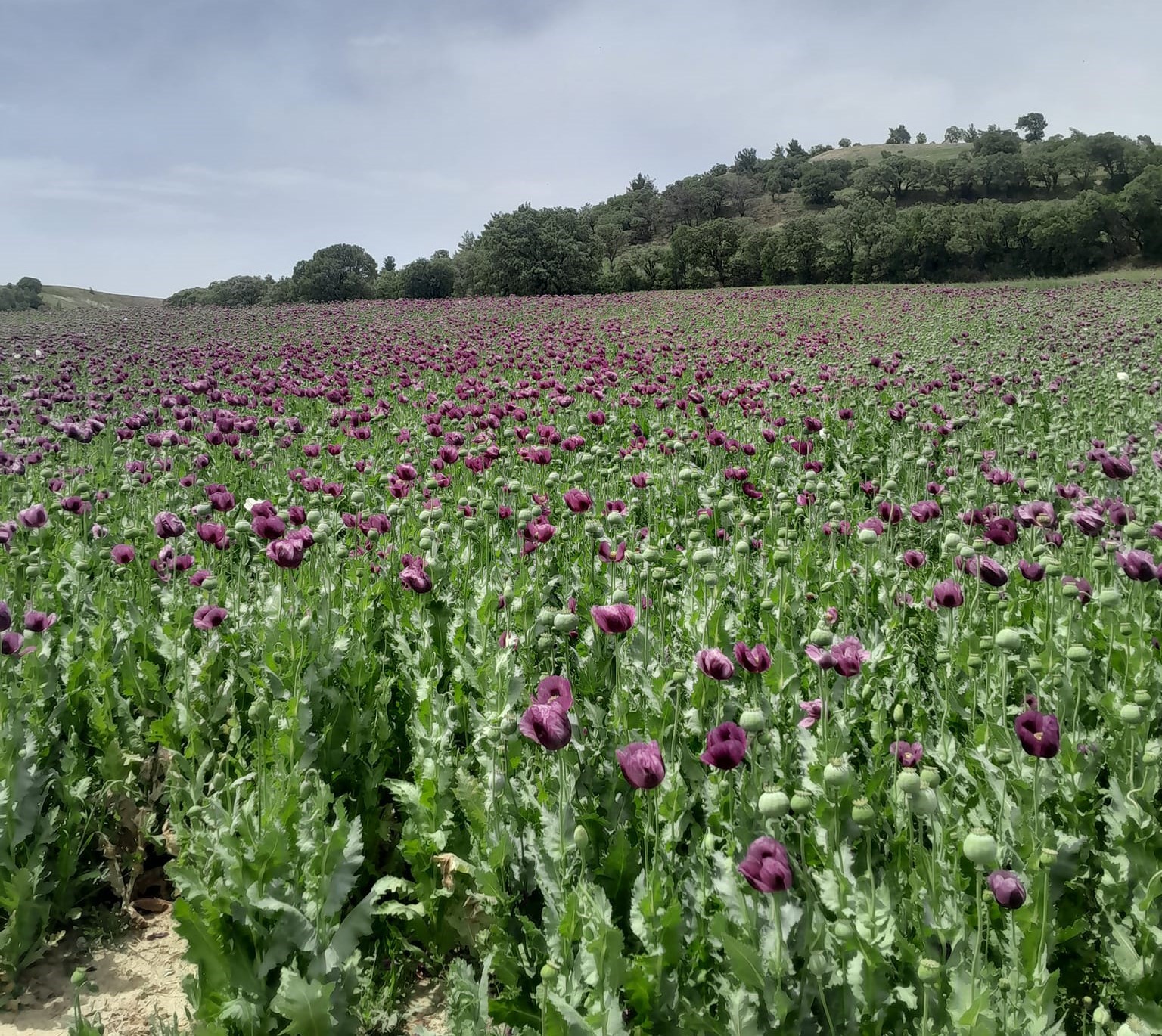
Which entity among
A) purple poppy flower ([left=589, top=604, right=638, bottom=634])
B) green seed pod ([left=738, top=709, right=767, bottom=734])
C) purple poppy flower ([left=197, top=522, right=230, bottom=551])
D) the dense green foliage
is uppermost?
the dense green foliage

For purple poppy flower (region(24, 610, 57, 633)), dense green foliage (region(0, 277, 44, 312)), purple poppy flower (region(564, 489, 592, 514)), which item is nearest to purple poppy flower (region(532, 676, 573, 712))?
purple poppy flower (region(564, 489, 592, 514))

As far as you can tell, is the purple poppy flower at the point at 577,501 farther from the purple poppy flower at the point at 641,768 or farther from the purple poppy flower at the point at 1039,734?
the purple poppy flower at the point at 1039,734

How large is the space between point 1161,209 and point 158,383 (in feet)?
189

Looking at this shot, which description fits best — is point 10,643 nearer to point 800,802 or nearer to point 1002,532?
point 800,802

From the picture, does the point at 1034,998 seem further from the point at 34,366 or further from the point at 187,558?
the point at 34,366

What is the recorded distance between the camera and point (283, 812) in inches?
101

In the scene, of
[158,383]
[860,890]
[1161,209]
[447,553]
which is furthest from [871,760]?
[1161,209]

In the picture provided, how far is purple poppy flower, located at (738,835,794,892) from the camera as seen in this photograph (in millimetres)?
1790

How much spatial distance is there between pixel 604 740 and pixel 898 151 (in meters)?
133

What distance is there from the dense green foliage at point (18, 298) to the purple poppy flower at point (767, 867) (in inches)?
1961

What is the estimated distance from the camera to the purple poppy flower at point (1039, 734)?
2.14m

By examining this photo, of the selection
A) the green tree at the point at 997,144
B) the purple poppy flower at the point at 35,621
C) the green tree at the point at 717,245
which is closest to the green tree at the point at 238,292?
the green tree at the point at 717,245

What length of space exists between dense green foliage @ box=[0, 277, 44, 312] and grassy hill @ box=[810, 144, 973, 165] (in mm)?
90794

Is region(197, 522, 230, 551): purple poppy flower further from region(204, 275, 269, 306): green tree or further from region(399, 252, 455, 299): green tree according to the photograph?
region(204, 275, 269, 306): green tree
